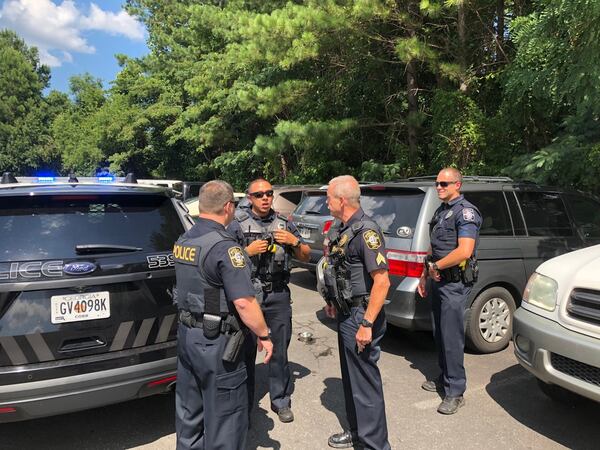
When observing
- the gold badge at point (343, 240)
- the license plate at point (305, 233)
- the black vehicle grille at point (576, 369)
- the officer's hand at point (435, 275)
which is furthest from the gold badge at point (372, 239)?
the license plate at point (305, 233)

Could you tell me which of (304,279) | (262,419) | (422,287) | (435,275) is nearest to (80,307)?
(262,419)

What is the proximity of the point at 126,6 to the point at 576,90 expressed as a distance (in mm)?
36128

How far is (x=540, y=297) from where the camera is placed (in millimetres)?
3457

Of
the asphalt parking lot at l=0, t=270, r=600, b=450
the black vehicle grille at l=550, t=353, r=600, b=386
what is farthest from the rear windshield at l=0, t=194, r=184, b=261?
the black vehicle grille at l=550, t=353, r=600, b=386

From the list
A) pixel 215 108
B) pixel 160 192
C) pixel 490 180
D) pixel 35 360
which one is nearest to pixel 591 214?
pixel 490 180

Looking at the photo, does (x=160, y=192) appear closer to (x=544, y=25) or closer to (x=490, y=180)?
(x=490, y=180)

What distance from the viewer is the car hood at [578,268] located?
3.12 m

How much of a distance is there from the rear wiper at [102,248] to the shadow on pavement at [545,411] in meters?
3.02

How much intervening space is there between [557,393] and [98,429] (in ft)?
11.2

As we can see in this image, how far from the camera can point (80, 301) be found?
9.41 feet

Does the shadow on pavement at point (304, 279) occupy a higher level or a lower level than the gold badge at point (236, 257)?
lower

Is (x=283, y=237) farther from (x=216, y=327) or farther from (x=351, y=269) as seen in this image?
(x=216, y=327)

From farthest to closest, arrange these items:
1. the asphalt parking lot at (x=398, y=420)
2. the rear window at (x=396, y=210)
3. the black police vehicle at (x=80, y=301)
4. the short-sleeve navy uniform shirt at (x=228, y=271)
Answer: the rear window at (x=396, y=210) < the asphalt parking lot at (x=398, y=420) < the black police vehicle at (x=80, y=301) < the short-sleeve navy uniform shirt at (x=228, y=271)

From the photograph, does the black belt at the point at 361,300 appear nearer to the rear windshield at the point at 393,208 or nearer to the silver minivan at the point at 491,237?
the silver minivan at the point at 491,237
